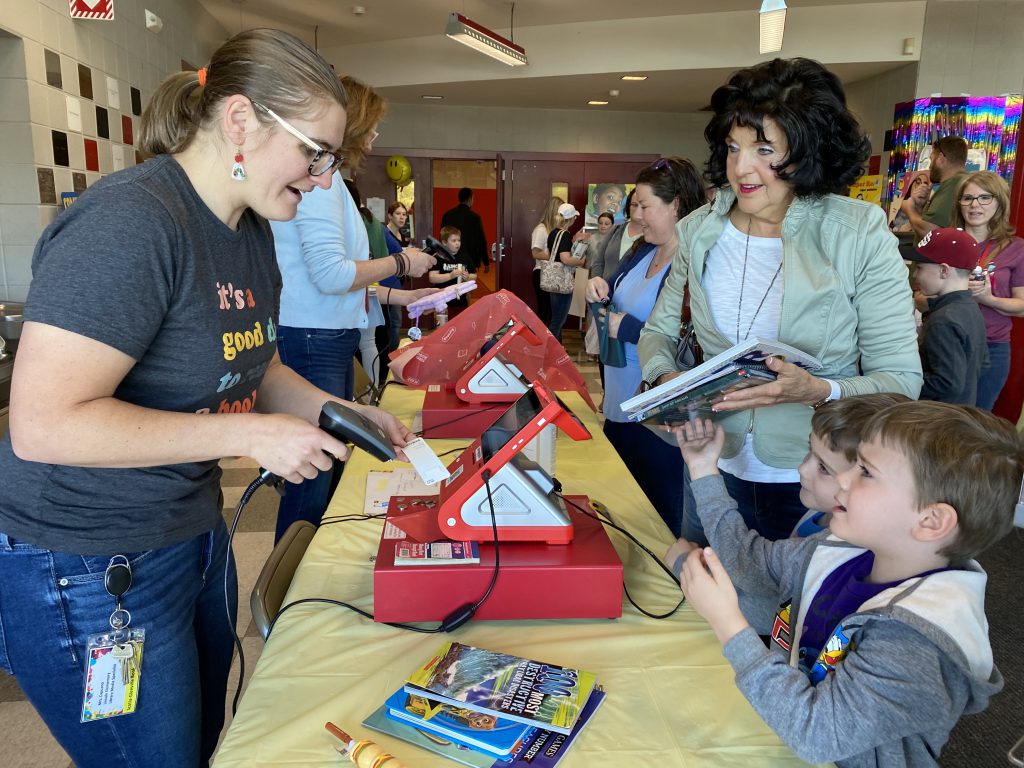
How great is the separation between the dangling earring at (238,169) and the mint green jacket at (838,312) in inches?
37.8

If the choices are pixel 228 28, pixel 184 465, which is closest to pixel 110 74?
pixel 228 28

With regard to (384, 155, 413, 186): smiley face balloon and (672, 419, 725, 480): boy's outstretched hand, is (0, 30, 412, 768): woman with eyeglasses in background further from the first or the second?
(384, 155, 413, 186): smiley face balloon

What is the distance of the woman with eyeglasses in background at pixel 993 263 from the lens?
3420 millimetres

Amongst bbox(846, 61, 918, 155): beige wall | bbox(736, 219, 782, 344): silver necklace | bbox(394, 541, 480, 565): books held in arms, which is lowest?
bbox(394, 541, 480, 565): books held in arms

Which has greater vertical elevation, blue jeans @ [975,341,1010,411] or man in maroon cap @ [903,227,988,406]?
man in maroon cap @ [903,227,988,406]

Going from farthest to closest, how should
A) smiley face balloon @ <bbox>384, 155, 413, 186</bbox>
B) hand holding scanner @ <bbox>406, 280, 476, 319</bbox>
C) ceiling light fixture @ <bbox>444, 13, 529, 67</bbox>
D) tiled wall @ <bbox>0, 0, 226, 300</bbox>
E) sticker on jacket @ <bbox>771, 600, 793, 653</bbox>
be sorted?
smiley face balloon @ <bbox>384, 155, 413, 186</bbox>
ceiling light fixture @ <bbox>444, 13, 529, 67</bbox>
tiled wall @ <bbox>0, 0, 226, 300</bbox>
hand holding scanner @ <bbox>406, 280, 476, 319</bbox>
sticker on jacket @ <bbox>771, 600, 793, 653</bbox>

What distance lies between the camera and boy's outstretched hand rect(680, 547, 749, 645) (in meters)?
0.90

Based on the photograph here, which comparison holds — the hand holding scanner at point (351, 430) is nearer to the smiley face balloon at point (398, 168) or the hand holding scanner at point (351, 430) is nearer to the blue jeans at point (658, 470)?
the blue jeans at point (658, 470)

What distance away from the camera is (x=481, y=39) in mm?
5359

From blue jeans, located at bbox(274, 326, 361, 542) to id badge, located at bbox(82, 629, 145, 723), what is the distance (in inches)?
44.9

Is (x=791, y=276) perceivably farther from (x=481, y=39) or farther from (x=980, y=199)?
(x=481, y=39)

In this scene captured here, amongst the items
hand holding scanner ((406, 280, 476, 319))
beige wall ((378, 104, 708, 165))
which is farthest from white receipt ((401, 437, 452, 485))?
beige wall ((378, 104, 708, 165))

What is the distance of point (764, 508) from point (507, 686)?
30.0 inches

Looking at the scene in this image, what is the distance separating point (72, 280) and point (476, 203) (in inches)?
344
